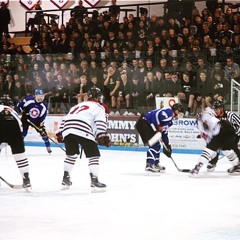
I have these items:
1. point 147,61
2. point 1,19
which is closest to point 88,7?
point 1,19

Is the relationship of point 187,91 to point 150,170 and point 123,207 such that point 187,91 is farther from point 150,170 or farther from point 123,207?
point 123,207

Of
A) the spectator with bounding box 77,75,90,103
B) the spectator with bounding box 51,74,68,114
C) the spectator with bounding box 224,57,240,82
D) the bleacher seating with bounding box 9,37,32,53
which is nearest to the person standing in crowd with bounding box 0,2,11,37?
the bleacher seating with bounding box 9,37,32,53

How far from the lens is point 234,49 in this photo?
13.6 m

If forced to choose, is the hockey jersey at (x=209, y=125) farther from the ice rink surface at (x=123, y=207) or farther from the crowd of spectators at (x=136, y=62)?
the crowd of spectators at (x=136, y=62)

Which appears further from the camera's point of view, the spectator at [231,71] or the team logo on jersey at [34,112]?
the team logo on jersey at [34,112]

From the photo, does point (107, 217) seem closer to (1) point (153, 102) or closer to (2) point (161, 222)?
(2) point (161, 222)

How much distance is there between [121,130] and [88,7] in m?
4.26

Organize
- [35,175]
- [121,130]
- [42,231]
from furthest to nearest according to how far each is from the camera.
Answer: [121,130] → [35,175] → [42,231]

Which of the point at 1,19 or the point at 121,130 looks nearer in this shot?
the point at 121,130

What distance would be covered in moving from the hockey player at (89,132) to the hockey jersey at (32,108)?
18.2 feet

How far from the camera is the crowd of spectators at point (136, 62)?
1348 cm

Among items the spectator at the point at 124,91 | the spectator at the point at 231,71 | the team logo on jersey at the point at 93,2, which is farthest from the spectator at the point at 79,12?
the spectator at the point at 231,71

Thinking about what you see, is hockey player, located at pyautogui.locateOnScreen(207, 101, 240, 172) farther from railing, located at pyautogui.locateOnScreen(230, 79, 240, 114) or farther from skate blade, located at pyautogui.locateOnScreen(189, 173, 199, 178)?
railing, located at pyautogui.locateOnScreen(230, 79, 240, 114)

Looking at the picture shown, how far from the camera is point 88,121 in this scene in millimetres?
7594
